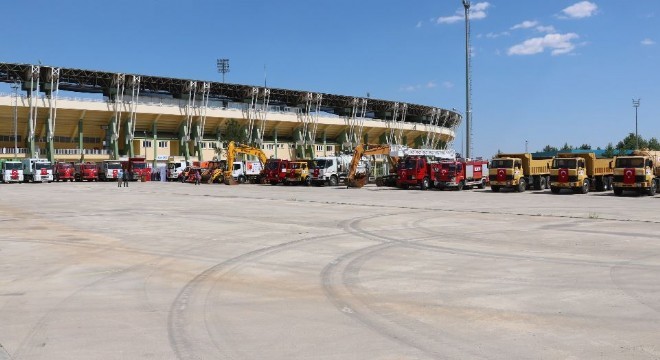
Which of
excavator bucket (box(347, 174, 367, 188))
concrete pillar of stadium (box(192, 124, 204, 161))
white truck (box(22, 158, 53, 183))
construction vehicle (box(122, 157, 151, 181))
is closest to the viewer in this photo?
excavator bucket (box(347, 174, 367, 188))

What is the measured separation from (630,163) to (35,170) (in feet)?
179

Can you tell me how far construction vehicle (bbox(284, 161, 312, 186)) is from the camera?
52294 millimetres

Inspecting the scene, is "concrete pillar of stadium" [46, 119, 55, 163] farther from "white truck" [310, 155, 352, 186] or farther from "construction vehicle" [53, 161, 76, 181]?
"white truck" [310, 155, 352, 186]

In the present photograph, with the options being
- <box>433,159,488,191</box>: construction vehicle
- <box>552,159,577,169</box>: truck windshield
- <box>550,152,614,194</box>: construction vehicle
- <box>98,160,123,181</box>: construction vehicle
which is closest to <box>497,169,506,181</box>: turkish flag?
<box>550,152,614,194</box>: construction vehicle

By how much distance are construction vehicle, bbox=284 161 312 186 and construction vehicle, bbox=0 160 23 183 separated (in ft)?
92.6

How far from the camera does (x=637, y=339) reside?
244 inches

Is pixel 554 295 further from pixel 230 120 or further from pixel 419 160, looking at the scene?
pixel 230 120

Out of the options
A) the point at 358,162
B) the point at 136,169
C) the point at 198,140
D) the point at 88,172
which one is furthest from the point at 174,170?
the point at 358,162

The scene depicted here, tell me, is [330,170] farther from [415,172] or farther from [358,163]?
[415,172]

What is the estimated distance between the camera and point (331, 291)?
28.8 ft

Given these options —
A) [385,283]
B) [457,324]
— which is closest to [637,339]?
[457,324]

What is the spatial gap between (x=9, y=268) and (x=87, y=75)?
253 ft

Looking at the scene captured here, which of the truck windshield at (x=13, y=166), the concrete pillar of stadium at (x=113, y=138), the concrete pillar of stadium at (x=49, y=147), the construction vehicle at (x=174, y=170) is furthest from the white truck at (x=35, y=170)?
the concrete pillar of stadium at (x=113, y=138)

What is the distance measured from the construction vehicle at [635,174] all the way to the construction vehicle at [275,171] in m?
29.0
